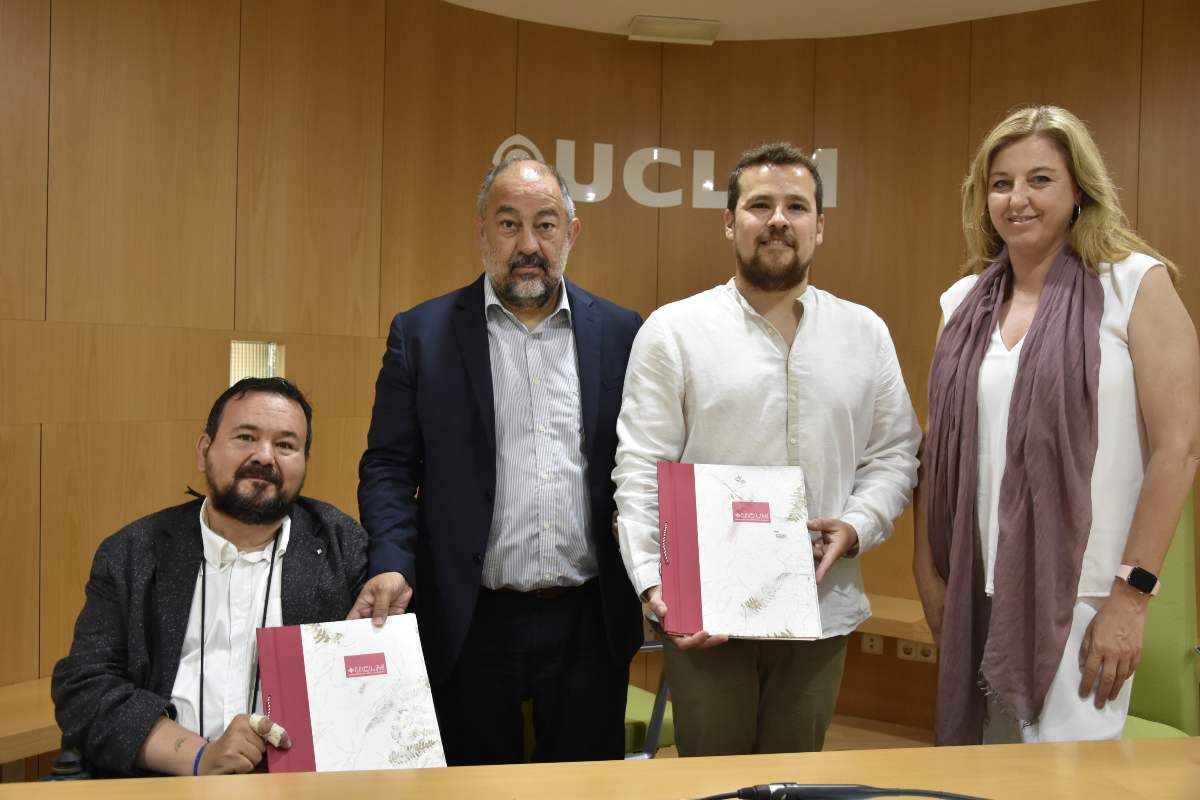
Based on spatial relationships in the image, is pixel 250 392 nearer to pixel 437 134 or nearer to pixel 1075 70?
pixel 437 134

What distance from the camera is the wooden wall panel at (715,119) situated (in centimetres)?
543

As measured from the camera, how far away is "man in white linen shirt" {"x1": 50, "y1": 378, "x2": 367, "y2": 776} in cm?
200

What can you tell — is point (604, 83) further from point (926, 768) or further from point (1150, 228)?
point (926, 768)

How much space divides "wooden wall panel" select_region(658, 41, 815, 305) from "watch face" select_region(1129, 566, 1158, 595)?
3605 millimetres

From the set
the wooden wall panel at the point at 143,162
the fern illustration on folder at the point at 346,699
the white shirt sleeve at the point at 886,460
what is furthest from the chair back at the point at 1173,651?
the wooden wall panel at the point at 143,162

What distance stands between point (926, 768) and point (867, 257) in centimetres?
420

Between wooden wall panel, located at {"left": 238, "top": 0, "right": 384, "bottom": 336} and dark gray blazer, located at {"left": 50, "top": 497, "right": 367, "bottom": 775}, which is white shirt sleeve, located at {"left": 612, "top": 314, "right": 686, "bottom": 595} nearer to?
dark gray blazer, located at {"left": 50, "top": 497, "right": 367, "bottom": 775}

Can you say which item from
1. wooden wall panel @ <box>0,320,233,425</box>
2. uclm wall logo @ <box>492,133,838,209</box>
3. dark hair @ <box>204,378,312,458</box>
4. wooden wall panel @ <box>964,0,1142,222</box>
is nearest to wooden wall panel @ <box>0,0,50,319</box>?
wooden wall panel @ <box>0,320,233,425</box>

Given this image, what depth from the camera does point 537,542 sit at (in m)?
2.40

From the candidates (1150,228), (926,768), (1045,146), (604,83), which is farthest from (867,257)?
(926,768)

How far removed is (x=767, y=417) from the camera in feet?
7.47

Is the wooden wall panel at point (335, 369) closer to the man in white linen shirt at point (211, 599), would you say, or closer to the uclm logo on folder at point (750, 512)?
the man in white linen shirt at point (211, 599)

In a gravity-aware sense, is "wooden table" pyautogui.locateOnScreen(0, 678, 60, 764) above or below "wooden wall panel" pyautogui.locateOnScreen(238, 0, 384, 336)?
below

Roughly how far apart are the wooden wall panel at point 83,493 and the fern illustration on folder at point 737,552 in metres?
2.54
